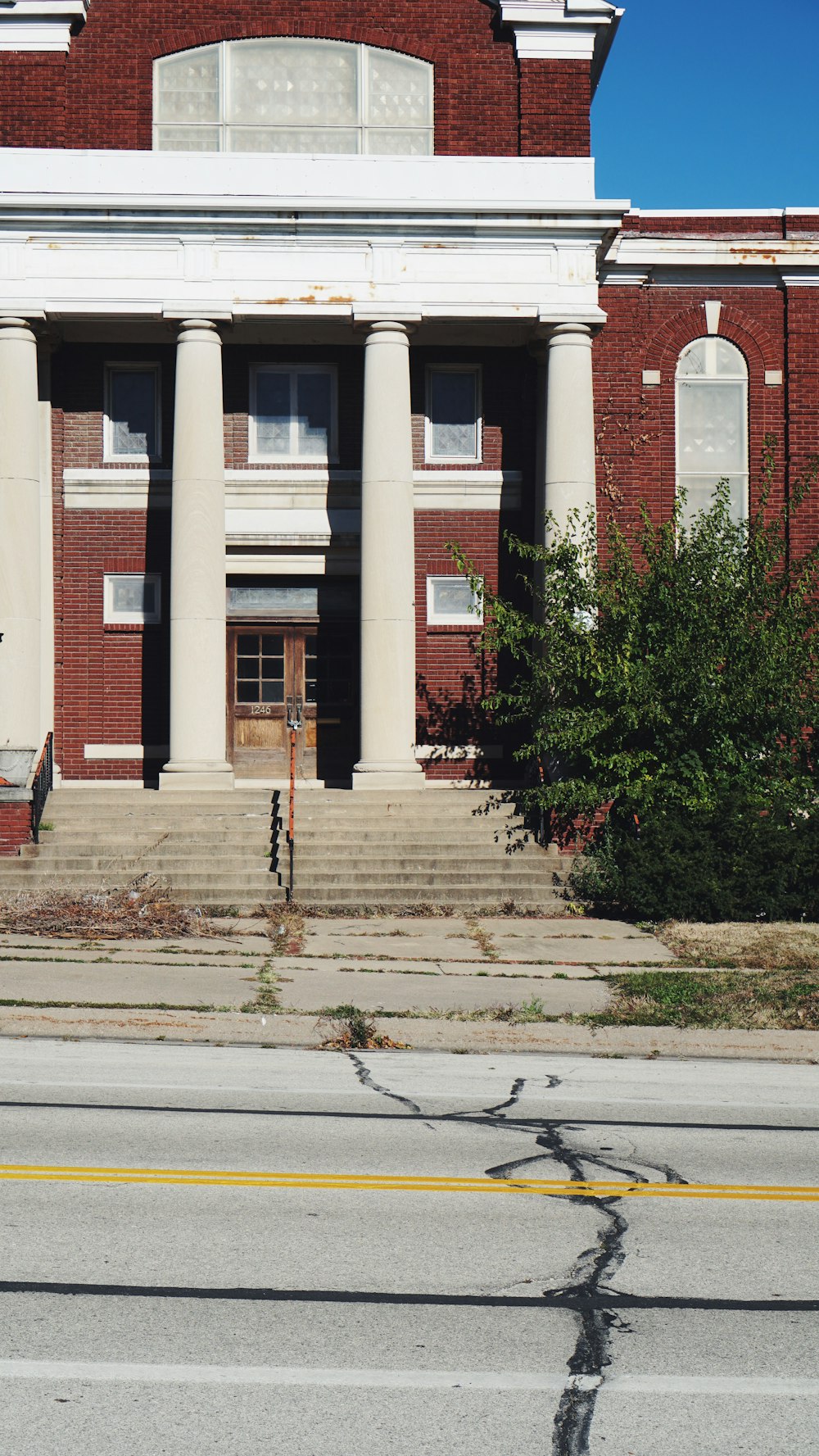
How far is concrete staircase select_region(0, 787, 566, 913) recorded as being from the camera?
17859mm

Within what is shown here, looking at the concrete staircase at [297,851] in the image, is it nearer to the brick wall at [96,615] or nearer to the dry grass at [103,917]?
the dry grass at [103,917]

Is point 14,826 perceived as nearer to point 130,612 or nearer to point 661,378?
point 130,612

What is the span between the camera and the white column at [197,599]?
20.4 metres

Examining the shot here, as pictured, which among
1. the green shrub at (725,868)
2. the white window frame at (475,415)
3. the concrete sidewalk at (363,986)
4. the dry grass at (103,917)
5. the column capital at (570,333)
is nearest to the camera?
the concrete sidewalk at (363,986)

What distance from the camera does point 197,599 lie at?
20328 mm

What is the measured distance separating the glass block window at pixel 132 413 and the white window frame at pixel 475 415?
4.11m

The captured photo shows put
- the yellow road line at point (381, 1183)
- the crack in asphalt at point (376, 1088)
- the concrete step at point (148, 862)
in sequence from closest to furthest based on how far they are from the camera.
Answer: the yellow road line at point (381, 1183) < the crack in asphalt at point (376, 1088) < the concrete step at point (148, 862)

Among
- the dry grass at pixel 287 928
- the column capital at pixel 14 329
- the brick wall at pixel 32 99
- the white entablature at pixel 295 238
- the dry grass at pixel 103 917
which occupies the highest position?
the brick wall at pixel 32 99

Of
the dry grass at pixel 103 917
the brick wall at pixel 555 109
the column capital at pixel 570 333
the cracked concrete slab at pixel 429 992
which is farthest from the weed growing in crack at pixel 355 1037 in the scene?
the brick wall at pixel 555 109

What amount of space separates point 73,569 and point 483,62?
9.72 metres

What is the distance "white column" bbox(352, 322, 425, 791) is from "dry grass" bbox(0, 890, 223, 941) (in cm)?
454

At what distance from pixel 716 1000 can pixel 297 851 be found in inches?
297

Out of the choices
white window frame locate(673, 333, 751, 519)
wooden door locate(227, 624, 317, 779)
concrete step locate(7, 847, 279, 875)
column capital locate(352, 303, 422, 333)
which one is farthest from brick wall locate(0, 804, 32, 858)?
white window frame locate(673, 333, 751, 519)

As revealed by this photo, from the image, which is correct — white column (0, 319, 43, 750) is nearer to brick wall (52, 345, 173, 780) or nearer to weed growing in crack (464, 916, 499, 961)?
brick wall (52, 345, 173, 780)
